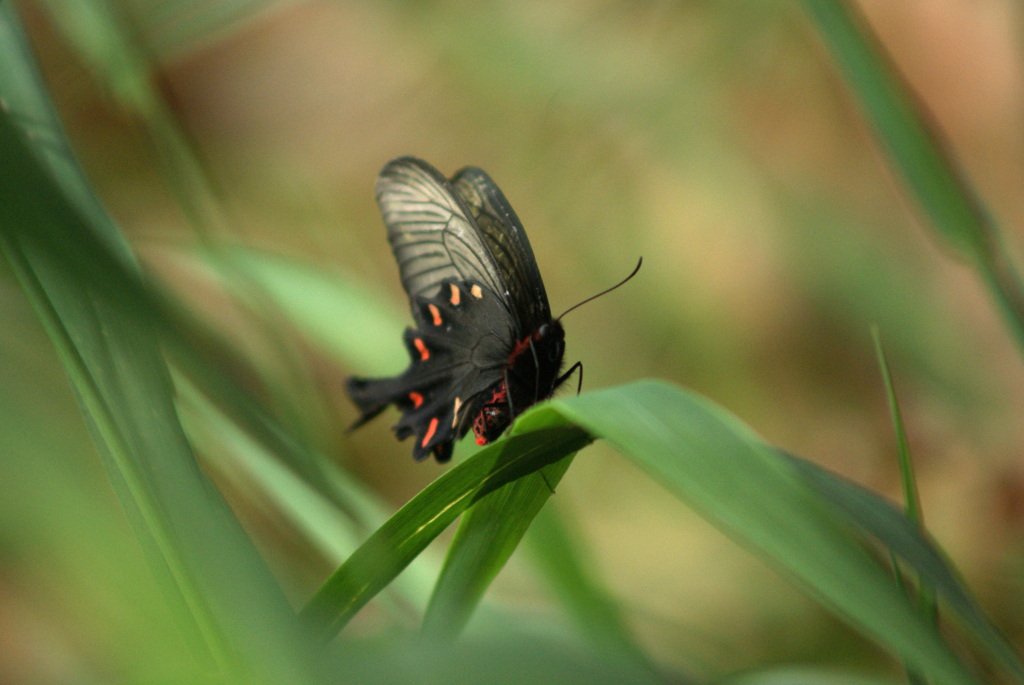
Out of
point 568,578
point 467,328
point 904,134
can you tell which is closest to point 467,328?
point 467,328

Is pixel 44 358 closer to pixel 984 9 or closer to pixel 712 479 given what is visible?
pixel 712 479

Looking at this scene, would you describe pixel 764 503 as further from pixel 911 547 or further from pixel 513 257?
pixel 513 257

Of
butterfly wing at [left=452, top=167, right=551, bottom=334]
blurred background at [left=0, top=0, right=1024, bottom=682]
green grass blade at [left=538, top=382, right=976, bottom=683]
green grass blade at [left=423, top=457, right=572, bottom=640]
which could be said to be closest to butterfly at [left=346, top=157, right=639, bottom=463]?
butterfly wing at [left=452, top=167, right=551, bottom=334]

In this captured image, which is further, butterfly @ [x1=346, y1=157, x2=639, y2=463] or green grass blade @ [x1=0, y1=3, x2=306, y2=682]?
butterfly @ [x1=346, y1=157, x2=639, y2=463]

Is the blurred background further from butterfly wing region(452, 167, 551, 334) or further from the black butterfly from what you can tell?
butterfly wing region(452, 167, 551, 334)


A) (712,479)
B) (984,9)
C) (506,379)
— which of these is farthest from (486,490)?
(984,9)
